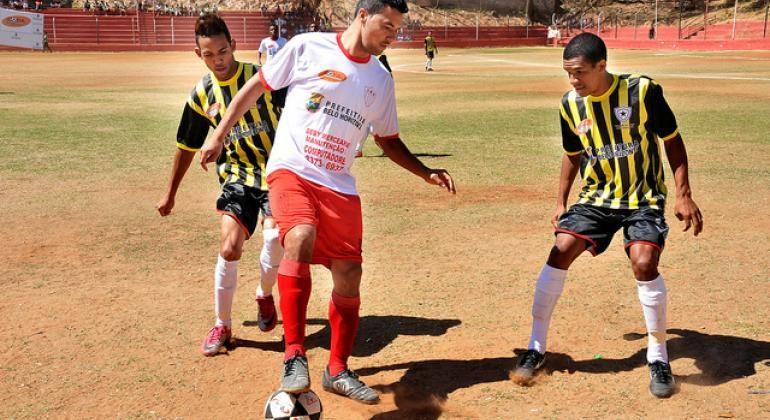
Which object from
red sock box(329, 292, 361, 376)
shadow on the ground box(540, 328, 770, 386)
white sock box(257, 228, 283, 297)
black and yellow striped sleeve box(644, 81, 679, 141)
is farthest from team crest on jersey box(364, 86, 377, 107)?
shadow on the ground box(540, 328, 770, 386)

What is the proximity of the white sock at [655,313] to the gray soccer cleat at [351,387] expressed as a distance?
5.68ft

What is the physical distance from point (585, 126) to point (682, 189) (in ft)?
2.38

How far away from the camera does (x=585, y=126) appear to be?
545 centimetres

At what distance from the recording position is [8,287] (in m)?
7.30

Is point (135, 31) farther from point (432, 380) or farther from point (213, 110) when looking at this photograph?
point (432, 380)

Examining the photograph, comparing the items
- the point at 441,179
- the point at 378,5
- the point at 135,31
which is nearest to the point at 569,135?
the point at 441,179

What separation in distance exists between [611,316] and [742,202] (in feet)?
16.4

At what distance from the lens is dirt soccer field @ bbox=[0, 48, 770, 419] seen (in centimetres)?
502

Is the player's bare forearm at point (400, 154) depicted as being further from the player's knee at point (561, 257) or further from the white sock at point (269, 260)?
the white sock at point (269, 260)

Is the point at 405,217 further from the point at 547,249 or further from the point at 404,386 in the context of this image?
the point at 404,386

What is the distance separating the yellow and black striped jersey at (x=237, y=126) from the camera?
604 centimetres

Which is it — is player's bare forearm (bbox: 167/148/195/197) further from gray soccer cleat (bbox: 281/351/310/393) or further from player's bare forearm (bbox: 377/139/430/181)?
gray soccer cleat (bbox: 281/351/310/393)

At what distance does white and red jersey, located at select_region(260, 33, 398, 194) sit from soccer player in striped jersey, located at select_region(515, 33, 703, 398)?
4.22 feet

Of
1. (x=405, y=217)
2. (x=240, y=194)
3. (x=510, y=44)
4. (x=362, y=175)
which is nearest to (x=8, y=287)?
(x=240, y=194)
